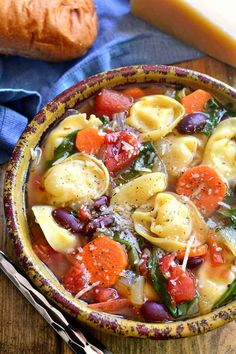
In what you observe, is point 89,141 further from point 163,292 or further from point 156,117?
point 163,292

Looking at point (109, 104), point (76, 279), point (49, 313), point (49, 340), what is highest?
point (109, 104)

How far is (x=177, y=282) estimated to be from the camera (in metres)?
2.50

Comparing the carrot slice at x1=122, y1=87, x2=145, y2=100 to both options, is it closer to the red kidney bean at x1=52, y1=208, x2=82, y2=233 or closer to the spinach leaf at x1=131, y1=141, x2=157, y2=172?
the spinach leaf at x1=131, y1=141, x2=157, y2=172

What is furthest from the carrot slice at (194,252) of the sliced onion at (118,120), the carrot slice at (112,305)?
the sliced onion at (118,120)

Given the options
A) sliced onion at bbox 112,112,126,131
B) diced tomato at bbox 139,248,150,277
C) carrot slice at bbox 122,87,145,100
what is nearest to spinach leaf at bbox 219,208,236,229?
diced tomato at bbox 139,248,150,277

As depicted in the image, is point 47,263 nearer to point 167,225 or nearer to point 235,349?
point 167,225

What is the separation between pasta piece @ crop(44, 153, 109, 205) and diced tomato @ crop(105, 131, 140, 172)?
48mm

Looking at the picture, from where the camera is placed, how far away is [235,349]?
2.79 meters

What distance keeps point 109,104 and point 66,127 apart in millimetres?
213

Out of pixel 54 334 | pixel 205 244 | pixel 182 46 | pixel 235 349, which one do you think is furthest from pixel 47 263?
pixel 182 46

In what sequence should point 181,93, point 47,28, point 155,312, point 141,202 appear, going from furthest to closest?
point 47,28, point 181,93, point 141,202, point 155,312

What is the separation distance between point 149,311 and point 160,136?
29.2 inches

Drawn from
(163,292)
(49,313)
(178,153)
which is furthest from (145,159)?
(49,313)

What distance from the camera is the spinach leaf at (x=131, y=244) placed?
256 cm
